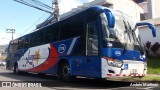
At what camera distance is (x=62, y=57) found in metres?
13.8

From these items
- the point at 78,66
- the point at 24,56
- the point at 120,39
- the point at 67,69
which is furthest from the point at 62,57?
the point at 24,56

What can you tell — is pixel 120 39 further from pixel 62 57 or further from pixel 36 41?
pixel 36 41

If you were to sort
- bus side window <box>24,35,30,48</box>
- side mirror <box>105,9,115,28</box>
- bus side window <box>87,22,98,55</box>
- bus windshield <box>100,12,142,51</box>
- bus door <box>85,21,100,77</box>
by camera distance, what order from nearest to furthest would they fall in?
side mirror <box>105,9,115,28</box>
bus windshield <box>100,12,142,51</box>
bus door <box>85,21,100,77</box>
bus side window <box>87,22,98,55</box>
bus side window <box>24,35,30,48</box>

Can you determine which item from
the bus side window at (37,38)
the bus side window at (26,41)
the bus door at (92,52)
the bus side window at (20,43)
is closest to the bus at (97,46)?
the bus door at (92,52)

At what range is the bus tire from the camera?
13195 millimetres

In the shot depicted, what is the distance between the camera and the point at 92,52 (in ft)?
36.6

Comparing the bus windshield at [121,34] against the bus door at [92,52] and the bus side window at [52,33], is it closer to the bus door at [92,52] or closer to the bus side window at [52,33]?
the bus door at [92,52]

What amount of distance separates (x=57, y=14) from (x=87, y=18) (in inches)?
511

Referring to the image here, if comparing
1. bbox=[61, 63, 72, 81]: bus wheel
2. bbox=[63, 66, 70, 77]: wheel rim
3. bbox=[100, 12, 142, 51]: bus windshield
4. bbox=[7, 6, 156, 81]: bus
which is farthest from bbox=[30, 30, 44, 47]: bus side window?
bbox=[100, 12, 142, 51]: bus windshield

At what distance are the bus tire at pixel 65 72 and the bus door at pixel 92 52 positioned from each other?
1879mm

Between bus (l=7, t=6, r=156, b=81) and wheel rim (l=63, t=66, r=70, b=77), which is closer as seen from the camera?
→ bus (l=7, t=6, r=156, b=81)

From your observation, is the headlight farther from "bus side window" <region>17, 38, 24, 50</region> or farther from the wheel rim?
"bus side window" <region>17, 38, 24, 50</region>

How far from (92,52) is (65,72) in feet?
9.49

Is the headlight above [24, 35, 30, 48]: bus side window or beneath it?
beneath
